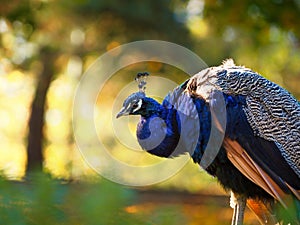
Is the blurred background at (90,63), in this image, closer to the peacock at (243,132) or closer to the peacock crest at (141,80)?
the peacock at (243,132)

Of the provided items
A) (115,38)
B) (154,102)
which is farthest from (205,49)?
(154,102)

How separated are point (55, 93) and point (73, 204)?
13863mm

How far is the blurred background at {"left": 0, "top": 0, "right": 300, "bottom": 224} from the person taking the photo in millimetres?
540

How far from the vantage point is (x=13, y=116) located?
14.9 meters

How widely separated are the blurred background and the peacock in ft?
0.58

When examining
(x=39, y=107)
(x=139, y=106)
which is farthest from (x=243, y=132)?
(x=39, y=107)

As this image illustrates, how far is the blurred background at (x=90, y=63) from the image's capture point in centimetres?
54

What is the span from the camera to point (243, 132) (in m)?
2.55

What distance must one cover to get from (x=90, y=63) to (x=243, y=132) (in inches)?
330

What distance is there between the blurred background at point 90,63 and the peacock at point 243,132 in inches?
7.0

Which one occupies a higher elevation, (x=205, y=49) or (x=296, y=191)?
(x=205, y=49)

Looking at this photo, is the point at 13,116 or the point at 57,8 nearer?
the point at 57,8

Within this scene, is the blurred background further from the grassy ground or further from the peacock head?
the peacock head

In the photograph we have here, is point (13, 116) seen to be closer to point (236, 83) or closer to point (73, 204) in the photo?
point (236, 83)
